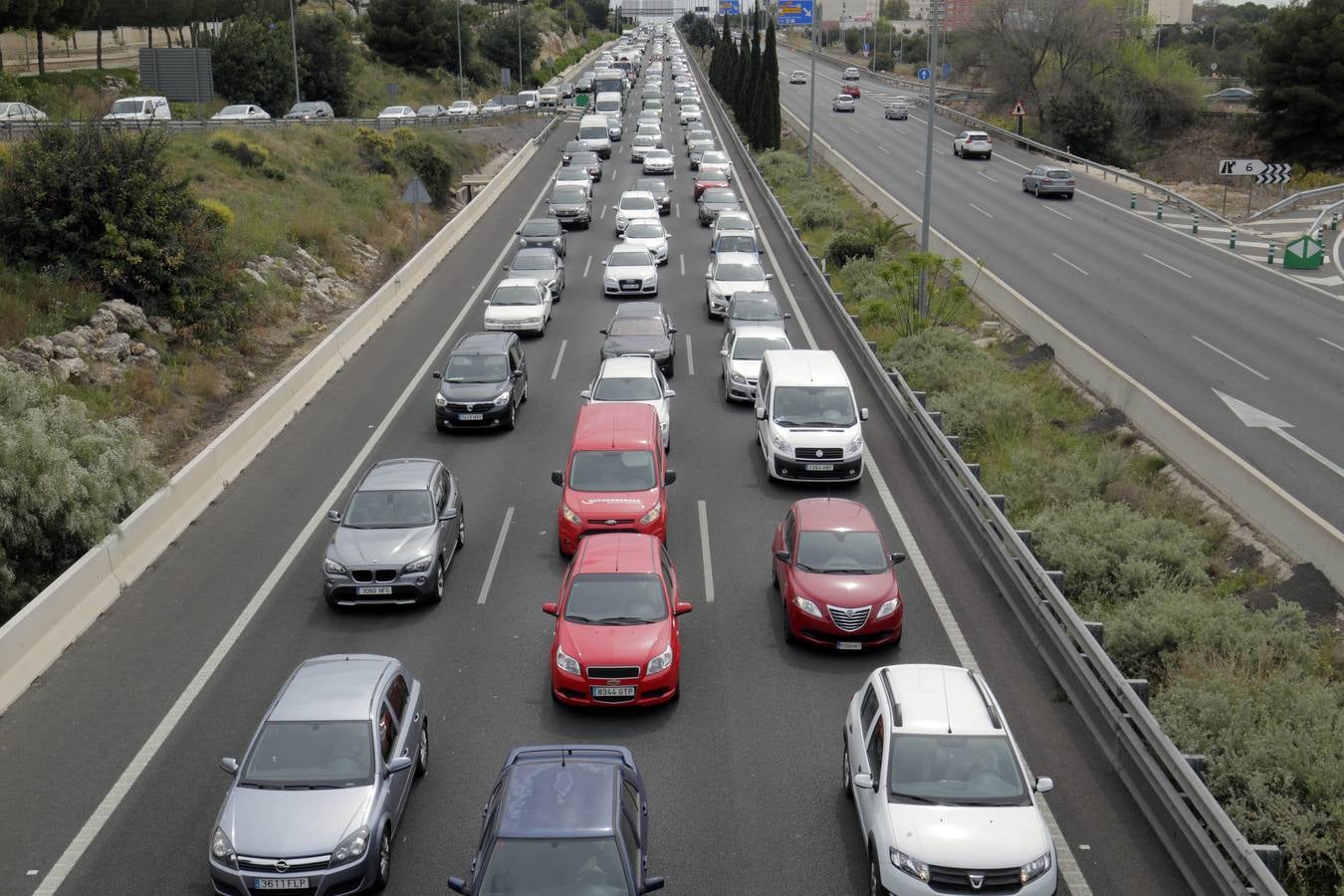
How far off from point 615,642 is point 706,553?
4.82 m

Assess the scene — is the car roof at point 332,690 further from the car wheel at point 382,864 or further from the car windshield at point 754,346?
the car windshield at point 754,346

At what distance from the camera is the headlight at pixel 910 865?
32.3ft

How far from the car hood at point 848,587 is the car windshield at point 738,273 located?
18890 mm

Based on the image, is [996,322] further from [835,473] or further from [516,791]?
[516,791]

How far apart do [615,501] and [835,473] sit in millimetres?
4479

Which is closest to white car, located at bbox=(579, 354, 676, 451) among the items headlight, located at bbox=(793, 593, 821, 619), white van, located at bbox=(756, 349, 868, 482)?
white van, located at bbox=(756, 349, 868, 482)

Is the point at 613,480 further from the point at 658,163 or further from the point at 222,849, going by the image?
the point at 658,163

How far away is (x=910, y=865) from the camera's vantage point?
9906 mm

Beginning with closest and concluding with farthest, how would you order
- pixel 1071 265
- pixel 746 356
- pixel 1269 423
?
pixel 1269 423, pixel 746 356, pixel 1071 265

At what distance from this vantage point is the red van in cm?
1758

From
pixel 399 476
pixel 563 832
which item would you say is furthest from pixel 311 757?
pixel 399 476

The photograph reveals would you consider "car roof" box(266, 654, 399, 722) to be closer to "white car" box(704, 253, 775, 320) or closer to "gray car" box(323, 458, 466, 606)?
"gray car" box(323, 458, 466, 606)

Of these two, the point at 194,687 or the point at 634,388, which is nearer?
the point at 194,687

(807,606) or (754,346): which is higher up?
(754,346)
